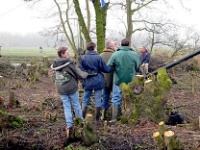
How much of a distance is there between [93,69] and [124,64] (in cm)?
74

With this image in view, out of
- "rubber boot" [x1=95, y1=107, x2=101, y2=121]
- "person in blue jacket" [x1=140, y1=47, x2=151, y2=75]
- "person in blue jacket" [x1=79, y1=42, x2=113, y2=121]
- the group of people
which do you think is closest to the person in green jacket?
the group of people

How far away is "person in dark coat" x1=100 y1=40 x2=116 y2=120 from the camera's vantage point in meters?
8.59

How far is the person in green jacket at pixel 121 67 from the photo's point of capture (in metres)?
8.24

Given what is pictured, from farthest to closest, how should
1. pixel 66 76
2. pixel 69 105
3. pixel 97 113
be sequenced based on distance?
pixel 97 113 < pixel 69 105 < pixel 66 76

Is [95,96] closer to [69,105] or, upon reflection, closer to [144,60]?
[69,105]

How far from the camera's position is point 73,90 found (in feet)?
24.3

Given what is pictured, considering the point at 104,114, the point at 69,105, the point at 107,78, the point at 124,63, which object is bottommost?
the point at 104,114

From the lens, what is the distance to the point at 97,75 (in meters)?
8.11

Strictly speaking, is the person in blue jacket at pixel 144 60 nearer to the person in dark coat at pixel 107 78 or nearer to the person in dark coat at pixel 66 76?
the person in dark coat at pixel 107 78

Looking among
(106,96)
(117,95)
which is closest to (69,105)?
(117,95)

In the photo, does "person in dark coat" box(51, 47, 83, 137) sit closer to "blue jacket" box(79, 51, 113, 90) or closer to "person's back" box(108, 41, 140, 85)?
"blue jacket" box(79, 51, 113, 90)

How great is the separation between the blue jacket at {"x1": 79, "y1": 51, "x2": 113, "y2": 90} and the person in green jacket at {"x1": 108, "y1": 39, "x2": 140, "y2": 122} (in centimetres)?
23

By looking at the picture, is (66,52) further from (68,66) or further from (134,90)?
(134,90)

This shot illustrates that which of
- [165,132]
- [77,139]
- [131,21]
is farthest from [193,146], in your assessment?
[131,21]
